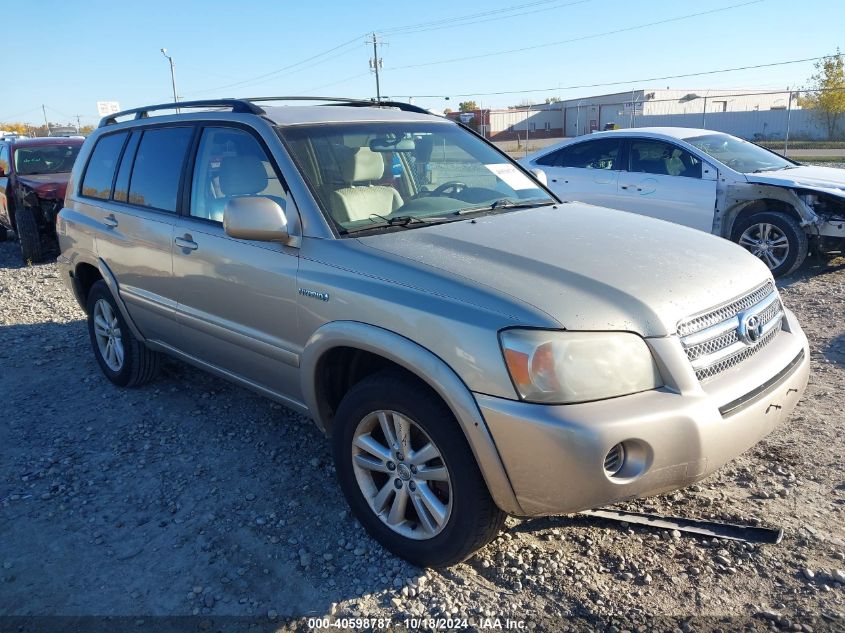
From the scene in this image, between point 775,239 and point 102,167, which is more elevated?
point 102,167

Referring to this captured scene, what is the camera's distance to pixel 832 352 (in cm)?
510

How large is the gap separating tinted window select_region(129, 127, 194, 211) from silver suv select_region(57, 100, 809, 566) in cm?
2

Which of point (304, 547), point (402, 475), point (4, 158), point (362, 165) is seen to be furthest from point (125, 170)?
point (4, 158)

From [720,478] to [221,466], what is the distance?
2.67 meters

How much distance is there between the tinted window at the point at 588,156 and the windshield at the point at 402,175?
4.71 m

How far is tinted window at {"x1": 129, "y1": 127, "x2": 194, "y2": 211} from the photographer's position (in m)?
4.11

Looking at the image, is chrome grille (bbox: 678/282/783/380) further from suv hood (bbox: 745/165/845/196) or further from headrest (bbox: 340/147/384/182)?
suv hood (bbox: 745/165/845/196)

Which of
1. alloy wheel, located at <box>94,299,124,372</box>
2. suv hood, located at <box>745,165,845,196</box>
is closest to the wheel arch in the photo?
alloy wheel, located at <box>94,299,124,372</box>

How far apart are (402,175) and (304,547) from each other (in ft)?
6.52

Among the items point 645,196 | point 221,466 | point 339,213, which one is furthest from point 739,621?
point 645,196

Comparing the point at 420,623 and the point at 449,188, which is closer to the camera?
the point at 420,623

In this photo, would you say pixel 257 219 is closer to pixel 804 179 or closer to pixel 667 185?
pixel 667 185

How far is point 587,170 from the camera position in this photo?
28.9 ft

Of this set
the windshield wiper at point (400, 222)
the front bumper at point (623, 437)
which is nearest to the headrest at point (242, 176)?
the windshield wiper at point (400, 222)
